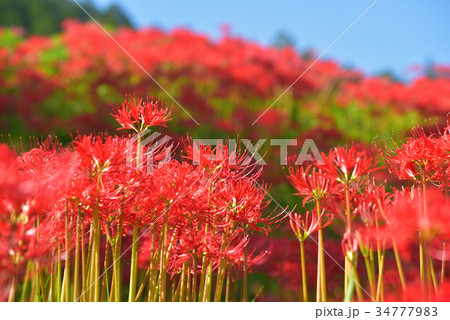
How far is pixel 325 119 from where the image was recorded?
9.67 feet

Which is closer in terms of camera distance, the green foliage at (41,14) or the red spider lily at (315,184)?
the red spider lily at (315,184)

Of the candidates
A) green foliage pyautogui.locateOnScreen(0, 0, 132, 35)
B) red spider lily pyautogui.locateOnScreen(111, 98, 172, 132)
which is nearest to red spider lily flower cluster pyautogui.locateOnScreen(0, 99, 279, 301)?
red spider lily pyautogui.locateOnScreen(111, 98, 172, 132)

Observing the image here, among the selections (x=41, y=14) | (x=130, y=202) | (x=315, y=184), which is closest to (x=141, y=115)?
(x=130, y=202)

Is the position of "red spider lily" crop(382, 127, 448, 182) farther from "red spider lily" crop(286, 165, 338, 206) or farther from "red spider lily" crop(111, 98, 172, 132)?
"red spider lily" crop(111, 98, 172, 132)

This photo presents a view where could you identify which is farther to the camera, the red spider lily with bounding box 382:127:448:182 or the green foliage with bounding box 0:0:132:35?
the green foliage with bounding box 0:0:132:35

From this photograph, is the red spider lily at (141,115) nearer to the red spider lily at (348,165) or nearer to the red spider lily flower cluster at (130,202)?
the red spider lily flower cluster at (130,202)

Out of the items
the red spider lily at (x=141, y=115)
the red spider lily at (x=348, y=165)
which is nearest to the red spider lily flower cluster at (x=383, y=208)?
the red spider lily at (x=348, y=165)

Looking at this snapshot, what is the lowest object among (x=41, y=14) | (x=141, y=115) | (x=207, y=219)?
(x=207, y=219)

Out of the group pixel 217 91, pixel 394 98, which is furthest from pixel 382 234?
pixel 394 98

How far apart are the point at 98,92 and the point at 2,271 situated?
92.2 inches

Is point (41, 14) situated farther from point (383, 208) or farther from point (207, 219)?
point (383, 208)

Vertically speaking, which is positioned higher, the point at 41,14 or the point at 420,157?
the point at 41,14

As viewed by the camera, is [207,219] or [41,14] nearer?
[207,219]
